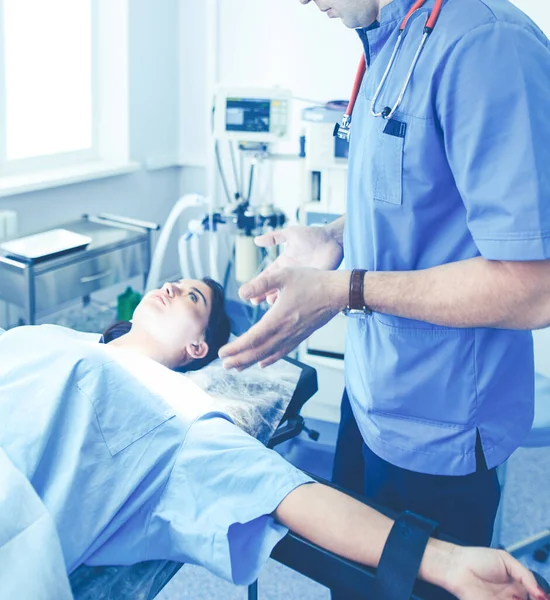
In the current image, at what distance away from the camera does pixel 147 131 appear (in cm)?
342

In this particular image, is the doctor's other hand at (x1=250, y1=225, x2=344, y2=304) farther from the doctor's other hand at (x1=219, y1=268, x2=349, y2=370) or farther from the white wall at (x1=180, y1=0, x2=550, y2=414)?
the white wall at (x1=180, y1=0, x2=550, y2=414)

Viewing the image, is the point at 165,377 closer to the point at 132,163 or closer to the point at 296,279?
the point at 296,279

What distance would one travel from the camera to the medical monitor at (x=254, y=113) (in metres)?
2.49

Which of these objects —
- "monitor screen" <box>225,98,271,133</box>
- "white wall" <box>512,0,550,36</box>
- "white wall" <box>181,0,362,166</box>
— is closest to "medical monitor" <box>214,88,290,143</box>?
"monitor screen" <box>225,98,271,133</box>

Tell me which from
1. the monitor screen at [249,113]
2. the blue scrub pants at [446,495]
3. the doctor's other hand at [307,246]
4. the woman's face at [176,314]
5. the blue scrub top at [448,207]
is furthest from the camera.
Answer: the monitor screen at [249,113]

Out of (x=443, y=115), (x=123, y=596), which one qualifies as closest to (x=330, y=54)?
(x=443, y=115)

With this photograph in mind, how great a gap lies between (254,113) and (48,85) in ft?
3.87

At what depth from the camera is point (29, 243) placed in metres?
2.32

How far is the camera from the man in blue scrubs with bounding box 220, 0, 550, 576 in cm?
87

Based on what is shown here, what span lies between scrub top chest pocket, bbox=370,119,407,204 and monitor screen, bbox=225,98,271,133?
5.02ft

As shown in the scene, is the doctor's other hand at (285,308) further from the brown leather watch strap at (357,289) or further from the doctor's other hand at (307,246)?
the doctor's other hand at (307,246)

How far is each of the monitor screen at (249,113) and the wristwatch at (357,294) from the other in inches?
63.6

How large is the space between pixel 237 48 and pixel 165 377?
2385mm

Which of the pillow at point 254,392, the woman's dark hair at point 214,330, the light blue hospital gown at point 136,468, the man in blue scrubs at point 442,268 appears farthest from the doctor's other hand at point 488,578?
the woman's dark hair at point 214,330
